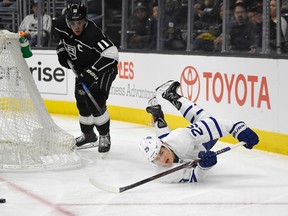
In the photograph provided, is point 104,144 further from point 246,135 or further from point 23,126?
point 246,135

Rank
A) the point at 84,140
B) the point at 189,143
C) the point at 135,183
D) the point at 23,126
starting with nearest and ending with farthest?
the point at 135,183
the point at 189,143
the point at 23,126
the point at 84,140

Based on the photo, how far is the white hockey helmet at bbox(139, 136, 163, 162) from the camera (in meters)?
4.39

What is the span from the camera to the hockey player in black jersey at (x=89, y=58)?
5496 mm

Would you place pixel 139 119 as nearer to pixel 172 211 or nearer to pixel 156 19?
pixel 156 19

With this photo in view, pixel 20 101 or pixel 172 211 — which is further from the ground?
pixel 20 101

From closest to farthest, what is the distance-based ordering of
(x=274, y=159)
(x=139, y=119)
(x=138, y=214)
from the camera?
(x=138, y=214)
(x=274, y=159)
(x=139, y=119)

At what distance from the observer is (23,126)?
5.08 meters

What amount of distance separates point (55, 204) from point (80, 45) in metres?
1.85

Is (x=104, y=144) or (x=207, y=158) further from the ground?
(x=207, y=158)

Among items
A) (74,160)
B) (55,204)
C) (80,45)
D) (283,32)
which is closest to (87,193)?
(55,204)

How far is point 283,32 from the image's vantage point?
5.93 m

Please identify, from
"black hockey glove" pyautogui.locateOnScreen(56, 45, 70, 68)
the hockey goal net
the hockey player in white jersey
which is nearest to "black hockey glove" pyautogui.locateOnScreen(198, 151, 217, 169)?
the hockey player in white jersey

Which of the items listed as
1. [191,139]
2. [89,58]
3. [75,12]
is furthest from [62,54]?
[191,139]

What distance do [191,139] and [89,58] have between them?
4.44ft
